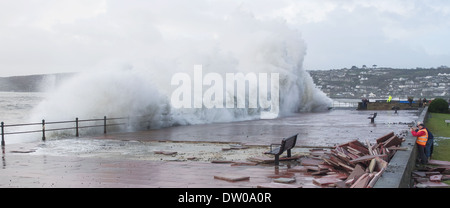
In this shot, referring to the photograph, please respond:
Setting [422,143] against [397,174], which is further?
[422,143]

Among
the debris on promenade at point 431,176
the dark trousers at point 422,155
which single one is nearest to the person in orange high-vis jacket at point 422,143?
the dark trousers at point 422,155

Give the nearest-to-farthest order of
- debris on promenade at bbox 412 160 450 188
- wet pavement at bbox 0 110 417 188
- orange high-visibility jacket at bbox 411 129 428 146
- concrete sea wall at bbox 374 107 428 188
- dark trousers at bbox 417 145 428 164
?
concrete sea wall at bbox 374 107 428 188
debris on promenade at bbox 412 160 450 188
wet pavement at bbox 0 110 417 188
dark trousers at bbox 417 145 428 164
orange high-visibility jacket at bbox 411 129 428 146

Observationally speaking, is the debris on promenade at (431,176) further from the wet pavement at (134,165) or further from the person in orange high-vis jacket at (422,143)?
the wet pavement at (134,165)

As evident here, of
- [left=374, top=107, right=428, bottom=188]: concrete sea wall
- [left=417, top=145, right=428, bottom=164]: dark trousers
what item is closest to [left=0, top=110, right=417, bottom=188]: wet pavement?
[left=374, top=107, right=428, bottom=188]: concrete sea wall

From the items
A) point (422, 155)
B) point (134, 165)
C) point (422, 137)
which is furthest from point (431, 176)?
point (134, 165)

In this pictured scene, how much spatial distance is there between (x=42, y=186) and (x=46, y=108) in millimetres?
14398

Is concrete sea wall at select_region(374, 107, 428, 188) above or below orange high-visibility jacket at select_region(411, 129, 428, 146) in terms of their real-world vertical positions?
below

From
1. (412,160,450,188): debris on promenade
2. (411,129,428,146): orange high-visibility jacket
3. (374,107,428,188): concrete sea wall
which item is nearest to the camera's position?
(374,107,428,188): concrete sea wall

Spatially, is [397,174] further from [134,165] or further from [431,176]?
[134,165]

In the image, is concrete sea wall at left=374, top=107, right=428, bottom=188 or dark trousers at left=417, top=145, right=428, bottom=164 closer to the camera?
concrete sea wall at left=374, top=107, right=428, bottom=188

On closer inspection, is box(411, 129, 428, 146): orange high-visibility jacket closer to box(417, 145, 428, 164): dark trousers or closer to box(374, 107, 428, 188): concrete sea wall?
box(417, 145, 428, 164): dark trousers
